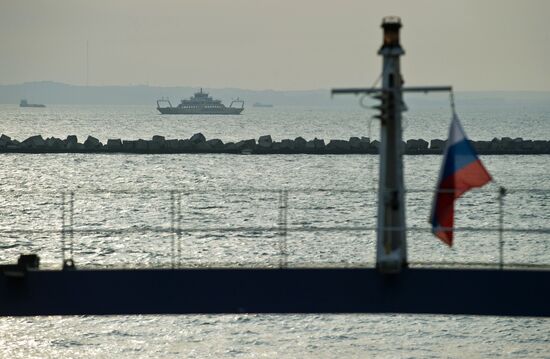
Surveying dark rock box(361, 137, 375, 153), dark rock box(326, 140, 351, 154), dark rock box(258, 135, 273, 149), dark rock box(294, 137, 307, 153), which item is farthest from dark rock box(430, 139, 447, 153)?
dark rock box(258, 135, 273, 149)

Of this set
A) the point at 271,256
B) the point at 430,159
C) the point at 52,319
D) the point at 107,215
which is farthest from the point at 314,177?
the point at 52,319

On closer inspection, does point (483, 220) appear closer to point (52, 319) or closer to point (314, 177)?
point (52, 319)

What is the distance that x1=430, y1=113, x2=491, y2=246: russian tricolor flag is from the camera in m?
17.3

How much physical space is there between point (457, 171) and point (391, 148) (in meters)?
0.94

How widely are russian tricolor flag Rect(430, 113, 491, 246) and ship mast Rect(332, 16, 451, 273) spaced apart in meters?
0.58

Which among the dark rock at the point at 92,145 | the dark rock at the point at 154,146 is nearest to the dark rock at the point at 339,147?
the dark rock at the point at 154,146

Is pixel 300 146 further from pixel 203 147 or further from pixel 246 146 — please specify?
pixel 203 147

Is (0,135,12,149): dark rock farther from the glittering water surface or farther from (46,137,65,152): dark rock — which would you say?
the glittering water surface

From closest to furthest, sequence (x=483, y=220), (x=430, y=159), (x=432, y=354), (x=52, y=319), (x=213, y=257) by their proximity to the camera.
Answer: (x=432, y=354), (x=52, y=319), (x=213, y=257), (x=483, y=220), (x=430, y=159)

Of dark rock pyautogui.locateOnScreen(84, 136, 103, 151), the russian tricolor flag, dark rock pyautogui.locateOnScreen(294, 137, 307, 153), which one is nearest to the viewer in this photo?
the russian tricolor flag

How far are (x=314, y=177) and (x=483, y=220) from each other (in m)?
33.8

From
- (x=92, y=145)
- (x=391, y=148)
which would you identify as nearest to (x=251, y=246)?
(x=391, y=148)

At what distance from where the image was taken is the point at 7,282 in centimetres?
1742

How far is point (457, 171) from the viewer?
17391 mm
